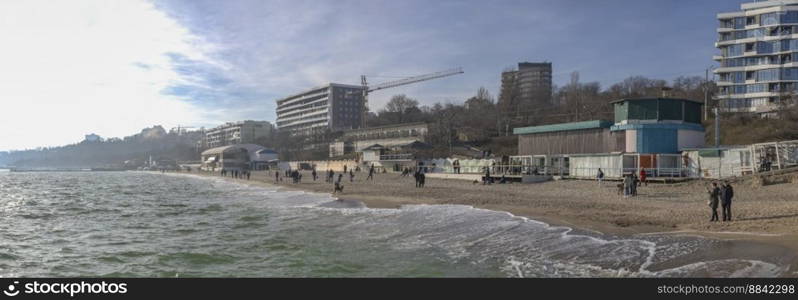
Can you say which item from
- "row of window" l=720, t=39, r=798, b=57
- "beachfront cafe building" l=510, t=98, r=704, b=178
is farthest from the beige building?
"beachfront cafe building" l=510, t=98, r=704, b=178

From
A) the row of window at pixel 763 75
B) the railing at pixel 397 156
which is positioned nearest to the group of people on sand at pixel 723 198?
the railing at pixel 397 156

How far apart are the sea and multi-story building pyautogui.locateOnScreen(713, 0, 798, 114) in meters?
73.6

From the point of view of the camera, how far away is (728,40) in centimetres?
8281

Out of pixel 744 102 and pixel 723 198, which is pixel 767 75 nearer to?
pixel 744 102

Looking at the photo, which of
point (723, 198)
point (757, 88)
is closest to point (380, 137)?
point (757, 88)

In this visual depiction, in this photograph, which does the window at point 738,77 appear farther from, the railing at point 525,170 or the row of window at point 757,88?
the railing at point 525,170

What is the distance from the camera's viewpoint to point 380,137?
384 ft

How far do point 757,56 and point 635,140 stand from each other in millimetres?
57681

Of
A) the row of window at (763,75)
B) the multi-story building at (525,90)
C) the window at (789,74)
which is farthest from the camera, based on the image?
the multi-story building at (525,90)

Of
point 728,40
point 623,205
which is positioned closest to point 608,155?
point 623,205

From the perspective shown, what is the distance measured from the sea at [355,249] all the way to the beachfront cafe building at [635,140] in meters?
18.1

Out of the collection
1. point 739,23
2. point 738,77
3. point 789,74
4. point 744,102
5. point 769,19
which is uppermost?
point 739,23

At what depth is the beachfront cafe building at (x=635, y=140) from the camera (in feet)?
122
